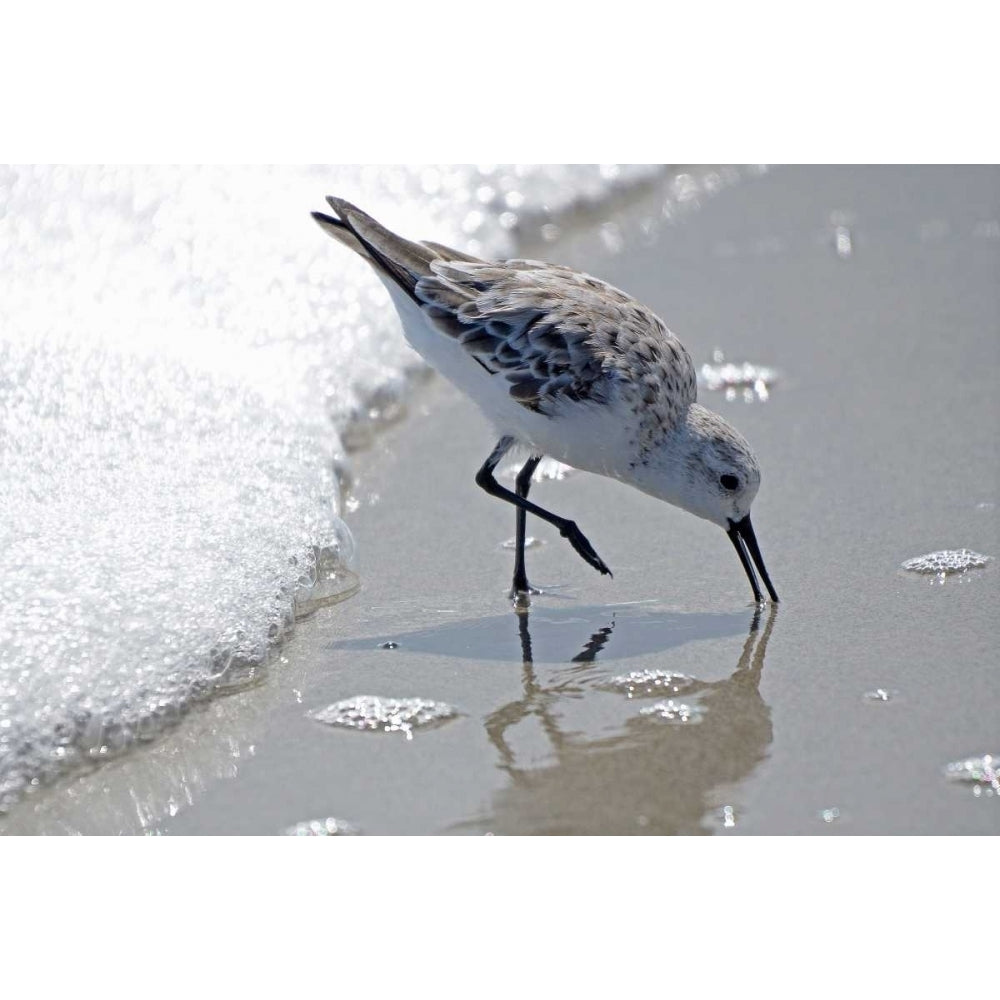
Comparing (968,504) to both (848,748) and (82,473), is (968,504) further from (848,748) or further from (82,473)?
(82,473)

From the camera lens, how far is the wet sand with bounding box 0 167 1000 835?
3039 millimetres

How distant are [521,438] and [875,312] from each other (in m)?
2.41

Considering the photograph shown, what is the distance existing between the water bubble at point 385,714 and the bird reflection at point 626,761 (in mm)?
137

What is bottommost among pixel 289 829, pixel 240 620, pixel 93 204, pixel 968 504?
pixel 289 829

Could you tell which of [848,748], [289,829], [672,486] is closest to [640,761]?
[848,748]

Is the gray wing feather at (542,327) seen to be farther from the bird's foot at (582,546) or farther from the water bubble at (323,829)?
the water bubble at (323,829)

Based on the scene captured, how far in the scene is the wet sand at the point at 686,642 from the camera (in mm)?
3039

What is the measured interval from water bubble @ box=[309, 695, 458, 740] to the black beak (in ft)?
3.27

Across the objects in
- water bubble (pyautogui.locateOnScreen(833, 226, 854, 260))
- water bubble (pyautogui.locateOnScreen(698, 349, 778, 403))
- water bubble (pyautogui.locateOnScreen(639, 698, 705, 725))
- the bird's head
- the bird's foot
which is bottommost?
water bubble (pyautogui.locateOnScreen(639, 698, 705, 725))

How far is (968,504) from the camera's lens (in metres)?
4.45

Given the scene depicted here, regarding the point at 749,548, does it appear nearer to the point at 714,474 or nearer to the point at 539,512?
the point at 714,474

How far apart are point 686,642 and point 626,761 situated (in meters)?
0.65

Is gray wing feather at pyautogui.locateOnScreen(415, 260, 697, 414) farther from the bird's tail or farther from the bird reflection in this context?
the bird reflection

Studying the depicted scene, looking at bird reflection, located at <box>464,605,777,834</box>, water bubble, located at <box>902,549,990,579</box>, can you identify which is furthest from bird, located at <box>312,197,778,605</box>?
bird reflection, located at <box>464,605,777,834</box>
